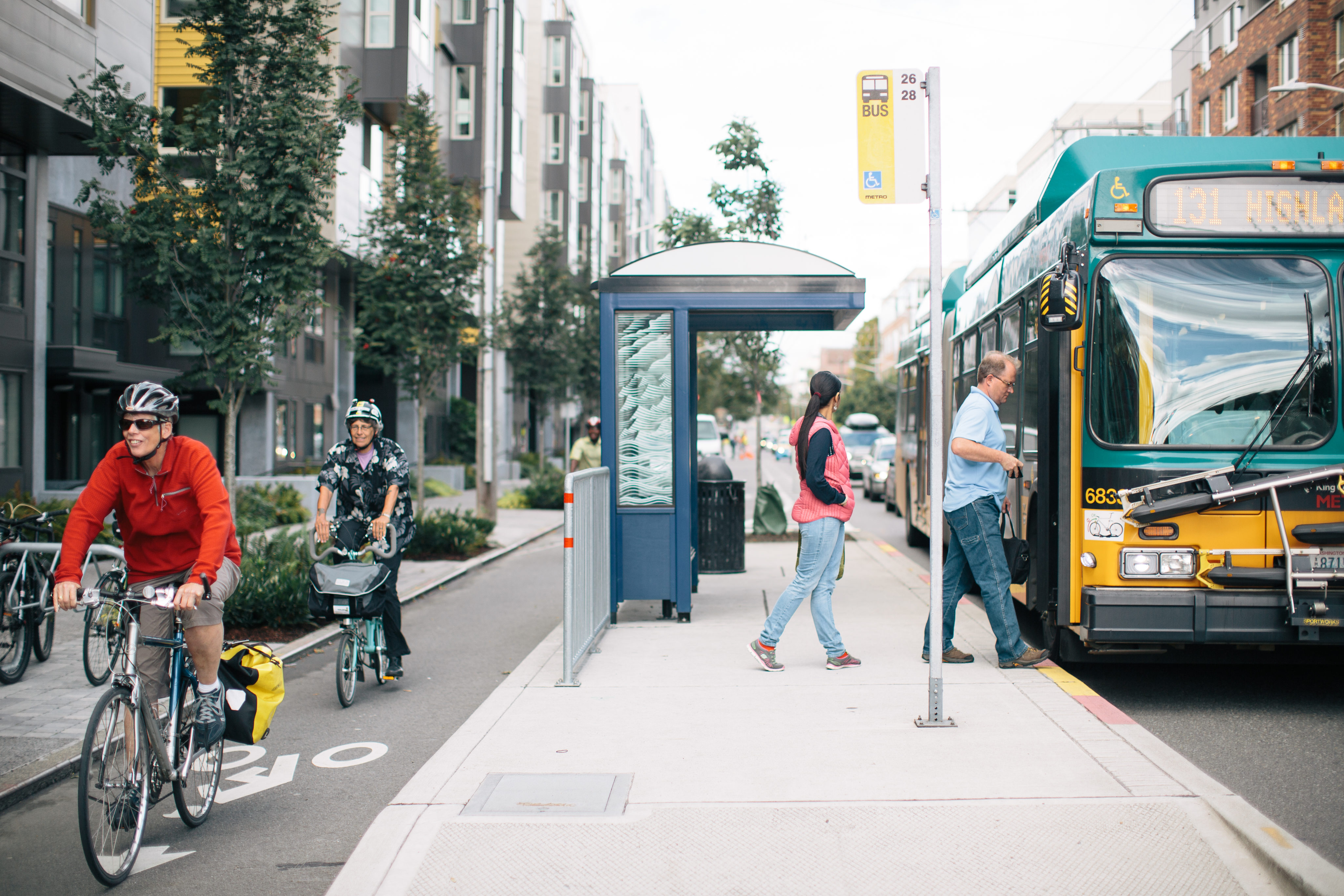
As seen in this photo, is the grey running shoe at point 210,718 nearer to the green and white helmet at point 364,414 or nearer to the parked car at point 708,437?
the green and white helmet at point 364,414

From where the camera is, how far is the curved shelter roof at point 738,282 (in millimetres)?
9141

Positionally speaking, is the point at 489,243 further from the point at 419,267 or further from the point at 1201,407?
the point at 1201,407

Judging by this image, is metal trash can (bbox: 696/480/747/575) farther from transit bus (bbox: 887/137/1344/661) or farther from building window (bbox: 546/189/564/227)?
building window (bbox: 546/189/564/227)

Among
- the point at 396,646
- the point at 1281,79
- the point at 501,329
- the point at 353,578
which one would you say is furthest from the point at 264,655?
the point at 1281,79

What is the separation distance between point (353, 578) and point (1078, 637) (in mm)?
4358

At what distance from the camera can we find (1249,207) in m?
6.55

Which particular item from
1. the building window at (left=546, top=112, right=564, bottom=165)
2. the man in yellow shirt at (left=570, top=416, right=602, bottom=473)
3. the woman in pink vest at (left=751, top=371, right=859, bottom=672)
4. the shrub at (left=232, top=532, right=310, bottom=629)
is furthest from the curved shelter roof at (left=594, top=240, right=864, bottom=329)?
the building window at (left=546, top=112, right=564, bottom=165)

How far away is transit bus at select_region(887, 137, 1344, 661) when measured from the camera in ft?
20.6

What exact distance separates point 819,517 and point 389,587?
2.73 metres

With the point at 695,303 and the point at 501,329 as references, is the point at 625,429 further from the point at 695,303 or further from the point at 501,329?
the point at 501,329

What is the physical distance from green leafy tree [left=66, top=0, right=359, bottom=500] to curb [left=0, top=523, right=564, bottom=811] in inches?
71.2

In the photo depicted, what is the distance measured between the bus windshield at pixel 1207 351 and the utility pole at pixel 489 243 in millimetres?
12871

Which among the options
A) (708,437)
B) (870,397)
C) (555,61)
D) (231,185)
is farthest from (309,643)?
(870,397)

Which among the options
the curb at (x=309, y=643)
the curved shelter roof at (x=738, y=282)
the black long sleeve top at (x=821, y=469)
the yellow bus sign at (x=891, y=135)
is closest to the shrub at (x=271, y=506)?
the curb at (x=309, y=643)
